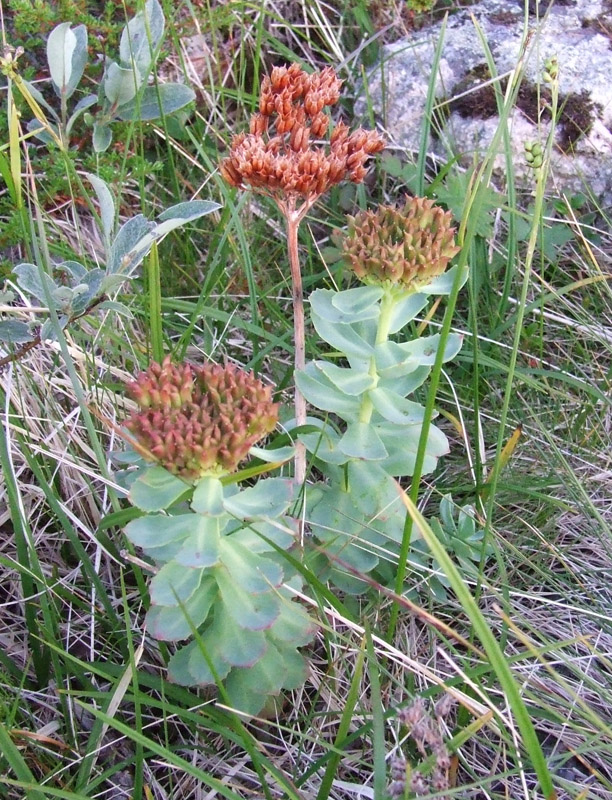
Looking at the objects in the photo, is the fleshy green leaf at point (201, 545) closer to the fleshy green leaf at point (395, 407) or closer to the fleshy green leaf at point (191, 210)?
the fleshy green leaf at point (395, 407)

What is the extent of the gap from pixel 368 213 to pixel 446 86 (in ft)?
6.16

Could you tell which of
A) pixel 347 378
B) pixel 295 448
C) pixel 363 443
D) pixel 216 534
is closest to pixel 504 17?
pixel 347 378

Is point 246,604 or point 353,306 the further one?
point 353,306

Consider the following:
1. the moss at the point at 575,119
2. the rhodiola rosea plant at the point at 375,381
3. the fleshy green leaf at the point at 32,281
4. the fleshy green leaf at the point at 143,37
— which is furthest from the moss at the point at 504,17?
the fleshy green leaf at the point at 32,281

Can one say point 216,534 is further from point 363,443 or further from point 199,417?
point 363,443

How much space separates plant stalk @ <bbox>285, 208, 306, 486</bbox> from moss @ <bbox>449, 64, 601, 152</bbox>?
1.77m

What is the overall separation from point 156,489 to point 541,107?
2.72 metres

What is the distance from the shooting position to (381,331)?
216 cm

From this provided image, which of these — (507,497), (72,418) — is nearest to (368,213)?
(507,497)

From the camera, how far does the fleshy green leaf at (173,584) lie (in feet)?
5.59

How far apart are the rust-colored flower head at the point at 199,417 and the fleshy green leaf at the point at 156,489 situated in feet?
0.21

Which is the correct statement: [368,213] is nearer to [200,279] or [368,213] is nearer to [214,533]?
[214,533]

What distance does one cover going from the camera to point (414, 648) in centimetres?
218

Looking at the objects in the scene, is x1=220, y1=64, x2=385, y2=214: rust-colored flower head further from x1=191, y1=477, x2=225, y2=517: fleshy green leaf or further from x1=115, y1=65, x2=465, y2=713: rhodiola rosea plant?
x1=191, y1=477, x2=225, y2=517: fleshy green leaf
